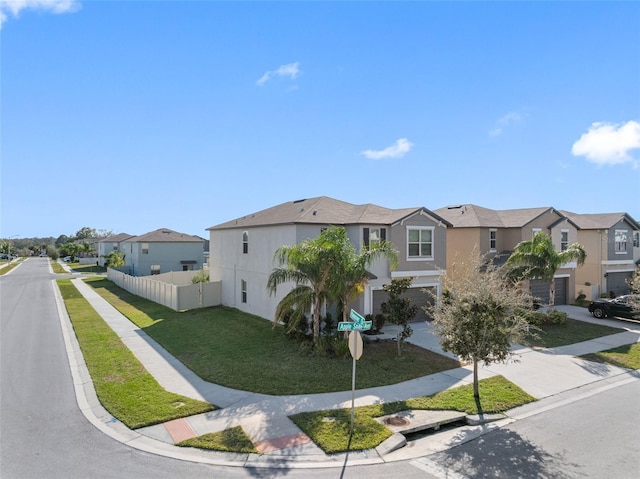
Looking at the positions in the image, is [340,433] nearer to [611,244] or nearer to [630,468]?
[630,468]

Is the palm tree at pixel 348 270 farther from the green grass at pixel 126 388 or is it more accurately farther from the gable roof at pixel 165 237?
the gable roof at pixel 165 237

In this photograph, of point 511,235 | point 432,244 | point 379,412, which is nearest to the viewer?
point 379,412

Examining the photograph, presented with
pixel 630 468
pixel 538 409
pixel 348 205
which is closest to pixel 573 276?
pixel 348 205

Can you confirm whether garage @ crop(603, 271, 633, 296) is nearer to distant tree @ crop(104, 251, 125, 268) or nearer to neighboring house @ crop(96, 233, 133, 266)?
distant tree @ crop(104, 251, 125, 268)

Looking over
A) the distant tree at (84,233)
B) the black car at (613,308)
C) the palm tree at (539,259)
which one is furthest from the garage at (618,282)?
the distant tree at (84,233)

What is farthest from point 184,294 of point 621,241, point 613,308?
point 621,241

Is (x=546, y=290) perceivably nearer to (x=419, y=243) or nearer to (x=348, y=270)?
(x=419, y=243)
